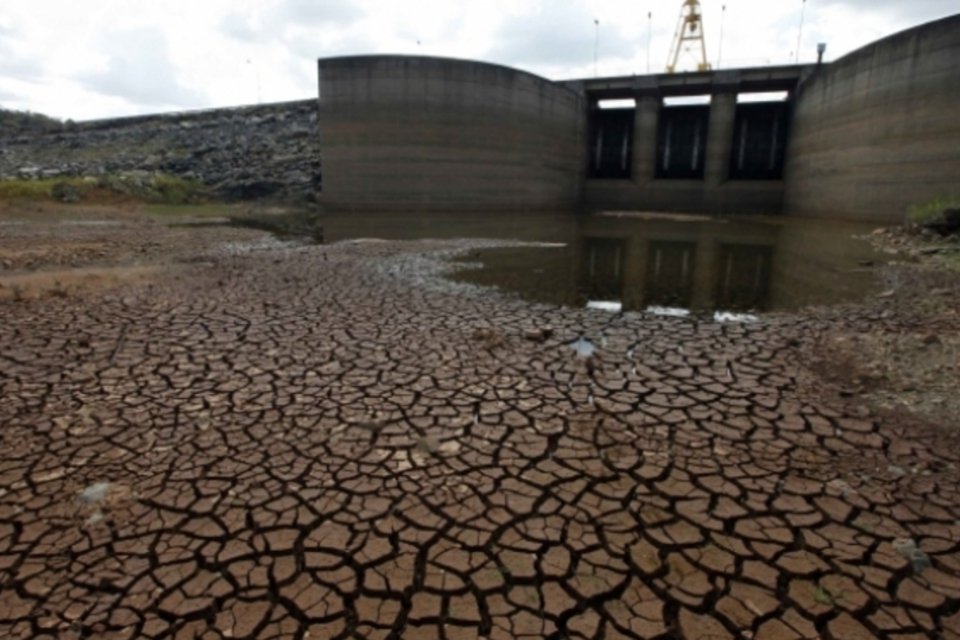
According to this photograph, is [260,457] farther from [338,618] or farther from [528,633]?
[528,633]

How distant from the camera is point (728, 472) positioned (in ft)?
10.4

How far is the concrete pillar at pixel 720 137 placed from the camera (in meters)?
30.9

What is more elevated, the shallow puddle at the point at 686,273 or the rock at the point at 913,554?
the shallow puddle at the point at 686,273

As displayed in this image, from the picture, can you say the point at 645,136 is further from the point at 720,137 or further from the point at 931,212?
the point at 931,212

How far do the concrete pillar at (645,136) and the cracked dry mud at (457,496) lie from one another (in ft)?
100

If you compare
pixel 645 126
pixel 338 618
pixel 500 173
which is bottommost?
pixel 338 618

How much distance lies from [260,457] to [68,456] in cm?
121

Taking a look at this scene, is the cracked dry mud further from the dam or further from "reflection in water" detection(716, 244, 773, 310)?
the dam

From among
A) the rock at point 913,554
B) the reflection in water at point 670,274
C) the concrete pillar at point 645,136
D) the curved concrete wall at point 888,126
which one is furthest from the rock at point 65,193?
the curved concrete wall at point 888,126

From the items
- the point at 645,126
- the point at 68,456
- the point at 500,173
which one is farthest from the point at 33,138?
the point at 68,456

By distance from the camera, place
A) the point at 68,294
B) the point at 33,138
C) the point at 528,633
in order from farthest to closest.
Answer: the point at 33,138 < the point at 68,294 < the point at 528,633

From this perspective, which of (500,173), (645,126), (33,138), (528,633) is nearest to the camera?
(528,633)

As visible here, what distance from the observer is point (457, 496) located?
9.71 feet

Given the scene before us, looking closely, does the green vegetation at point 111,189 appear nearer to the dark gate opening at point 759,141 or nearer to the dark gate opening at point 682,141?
the dark gate opening at point 682,141
